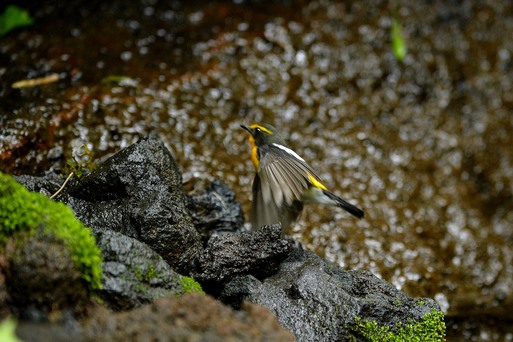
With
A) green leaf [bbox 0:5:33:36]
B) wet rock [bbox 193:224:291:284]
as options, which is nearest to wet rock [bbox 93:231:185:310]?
wet rock [bbox 193:224:291:284]

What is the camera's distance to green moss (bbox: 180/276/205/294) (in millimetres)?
3217

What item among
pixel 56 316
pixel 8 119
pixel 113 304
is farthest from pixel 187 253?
pixel 8 119

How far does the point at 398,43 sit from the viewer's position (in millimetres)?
7113

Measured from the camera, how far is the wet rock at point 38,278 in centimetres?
265

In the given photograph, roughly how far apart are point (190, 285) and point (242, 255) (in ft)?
1.56

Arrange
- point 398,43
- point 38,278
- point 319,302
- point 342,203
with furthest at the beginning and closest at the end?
point 398,43 < point 342,203 < point 319,302 < point 38,278

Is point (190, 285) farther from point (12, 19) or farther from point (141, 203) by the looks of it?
point (12, 19)

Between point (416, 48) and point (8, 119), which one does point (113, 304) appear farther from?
point (416, 48)

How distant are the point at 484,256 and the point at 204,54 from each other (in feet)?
12.9

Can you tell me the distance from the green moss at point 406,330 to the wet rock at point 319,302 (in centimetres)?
3

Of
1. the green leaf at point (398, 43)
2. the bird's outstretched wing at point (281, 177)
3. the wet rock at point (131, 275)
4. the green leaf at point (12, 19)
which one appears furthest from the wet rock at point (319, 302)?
the green leaf at point (398, 43)

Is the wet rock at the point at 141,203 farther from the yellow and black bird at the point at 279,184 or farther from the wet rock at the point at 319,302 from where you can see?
the yellow and black bird at the point at 279,184

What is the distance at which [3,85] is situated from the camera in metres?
5.41

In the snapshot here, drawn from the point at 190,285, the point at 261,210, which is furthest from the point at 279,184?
the point at 190,285
